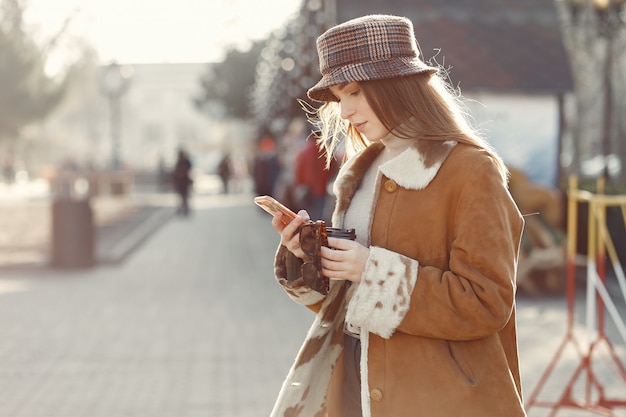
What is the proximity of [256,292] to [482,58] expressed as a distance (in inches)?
205

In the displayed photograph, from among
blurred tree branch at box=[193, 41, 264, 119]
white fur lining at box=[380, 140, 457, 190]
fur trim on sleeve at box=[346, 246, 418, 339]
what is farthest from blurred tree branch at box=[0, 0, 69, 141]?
fur trim on sleeve at box=[346, 246, 418, 339]

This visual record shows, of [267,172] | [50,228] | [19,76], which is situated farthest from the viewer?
[19,76]

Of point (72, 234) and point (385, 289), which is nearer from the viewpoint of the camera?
point (385, 289)

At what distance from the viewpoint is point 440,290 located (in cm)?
230

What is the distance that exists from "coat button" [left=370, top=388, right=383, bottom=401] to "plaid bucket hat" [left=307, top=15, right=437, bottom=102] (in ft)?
2.50

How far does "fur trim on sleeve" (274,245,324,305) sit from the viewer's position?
2.63 metres

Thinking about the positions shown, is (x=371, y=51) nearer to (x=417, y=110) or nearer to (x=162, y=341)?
(x=417, y=110)

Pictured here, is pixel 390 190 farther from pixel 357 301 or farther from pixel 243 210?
pixel 243 210

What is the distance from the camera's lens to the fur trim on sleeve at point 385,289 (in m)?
2.35

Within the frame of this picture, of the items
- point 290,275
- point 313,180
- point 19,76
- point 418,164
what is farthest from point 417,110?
point 19,76

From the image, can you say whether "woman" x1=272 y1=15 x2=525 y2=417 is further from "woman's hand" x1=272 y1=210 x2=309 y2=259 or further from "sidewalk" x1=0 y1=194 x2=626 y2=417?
"sidewalk" x1=0 y1=194 x2=626 y2=417

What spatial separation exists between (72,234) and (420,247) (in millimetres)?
11221

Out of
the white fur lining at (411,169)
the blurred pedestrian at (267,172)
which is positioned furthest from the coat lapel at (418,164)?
the blurred pedestrian at (267,172)

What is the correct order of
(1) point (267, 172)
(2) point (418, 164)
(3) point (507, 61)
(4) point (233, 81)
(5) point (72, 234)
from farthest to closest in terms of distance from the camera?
(4) point (233, 81)
(1) point (267, 172)
(3) point (507, 61)
(5) point (72, 234)
(2) point (418, 164)
